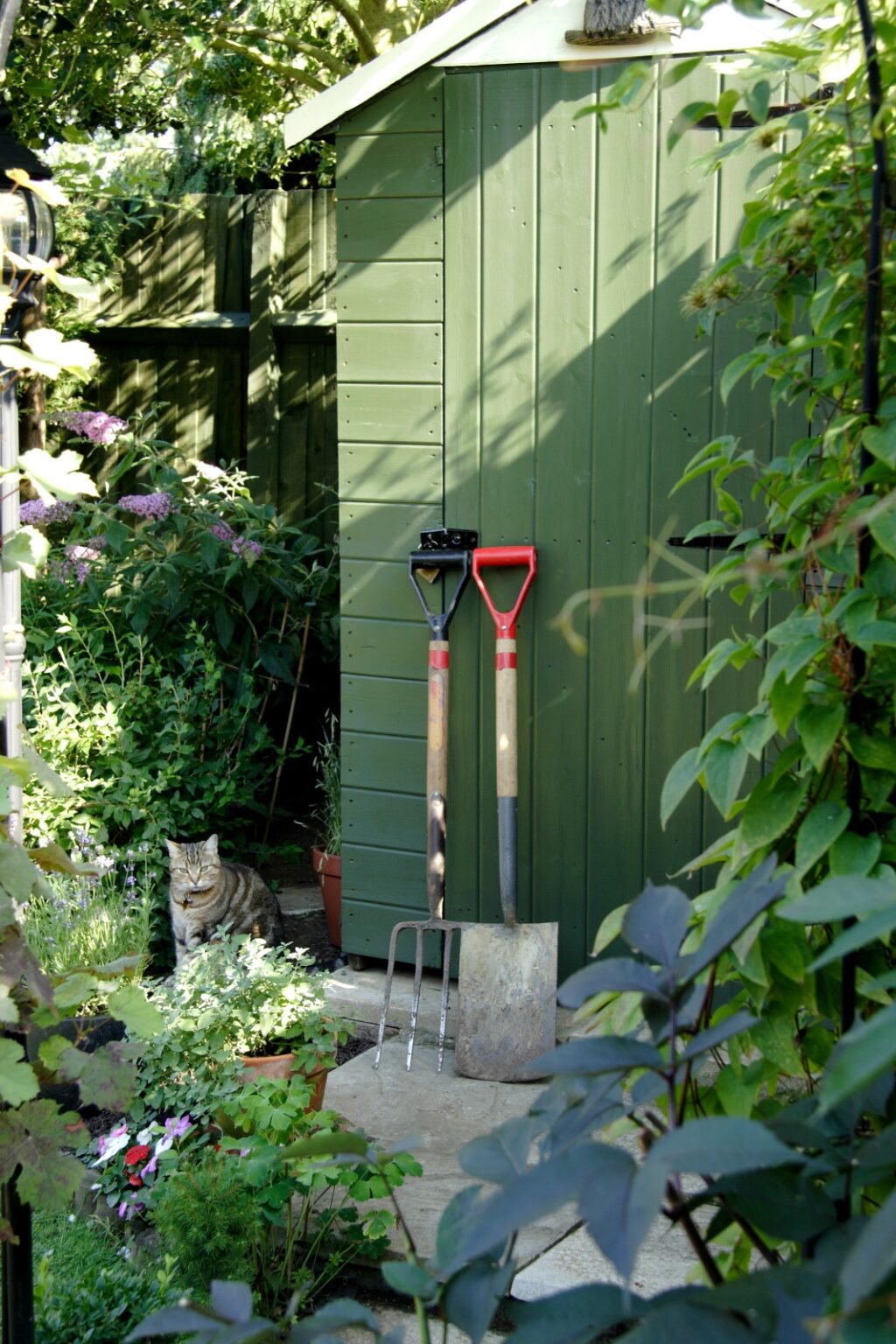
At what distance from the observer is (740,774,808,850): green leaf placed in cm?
117

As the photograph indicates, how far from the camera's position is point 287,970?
2662mm

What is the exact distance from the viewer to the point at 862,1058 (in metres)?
0.54

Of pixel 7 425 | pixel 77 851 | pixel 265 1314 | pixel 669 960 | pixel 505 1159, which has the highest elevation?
pixel 7 425

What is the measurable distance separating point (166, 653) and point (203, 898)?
109 centimetres

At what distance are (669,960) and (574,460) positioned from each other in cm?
272

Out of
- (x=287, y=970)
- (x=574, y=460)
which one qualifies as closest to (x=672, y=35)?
(x=574, y=460)

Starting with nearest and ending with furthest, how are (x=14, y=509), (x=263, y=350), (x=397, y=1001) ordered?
1. (x=14, y=509)
2. (x=397, y=1001)
3. (x=263, y=350)

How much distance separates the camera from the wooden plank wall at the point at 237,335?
19.0 ft

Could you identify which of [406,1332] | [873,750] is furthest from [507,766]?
[873,750]

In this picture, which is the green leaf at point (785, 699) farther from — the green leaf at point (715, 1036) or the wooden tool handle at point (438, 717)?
the wooden tool handle at point (438, 717)

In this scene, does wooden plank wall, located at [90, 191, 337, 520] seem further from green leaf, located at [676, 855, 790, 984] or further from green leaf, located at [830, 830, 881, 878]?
green leaf, located at [676, 855, 790, 984]

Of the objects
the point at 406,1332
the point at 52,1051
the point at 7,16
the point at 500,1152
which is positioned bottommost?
the point at 406,1332

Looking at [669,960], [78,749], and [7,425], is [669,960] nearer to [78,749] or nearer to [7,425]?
[7,425]

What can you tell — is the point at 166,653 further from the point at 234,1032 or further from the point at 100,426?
Answer: the point at 234,1032
